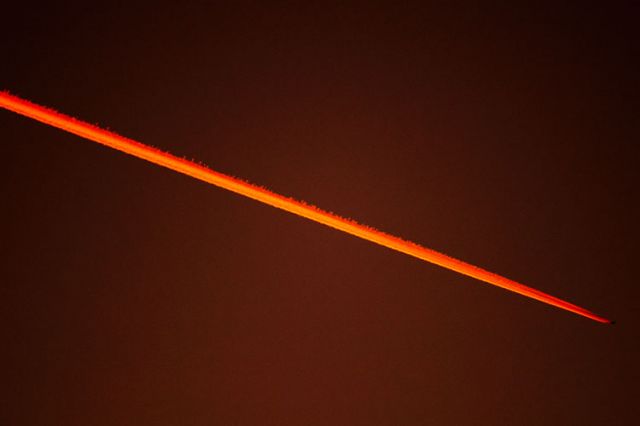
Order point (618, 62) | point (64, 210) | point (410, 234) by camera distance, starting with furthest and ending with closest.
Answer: point (618, 62) → point (410, 234) → point (64, 210)

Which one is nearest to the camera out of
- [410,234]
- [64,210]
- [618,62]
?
[64,210]

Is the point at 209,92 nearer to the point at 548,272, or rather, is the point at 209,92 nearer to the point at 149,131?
the point at 149,131

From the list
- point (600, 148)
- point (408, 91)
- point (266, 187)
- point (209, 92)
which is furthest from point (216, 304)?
point (600, 148)
